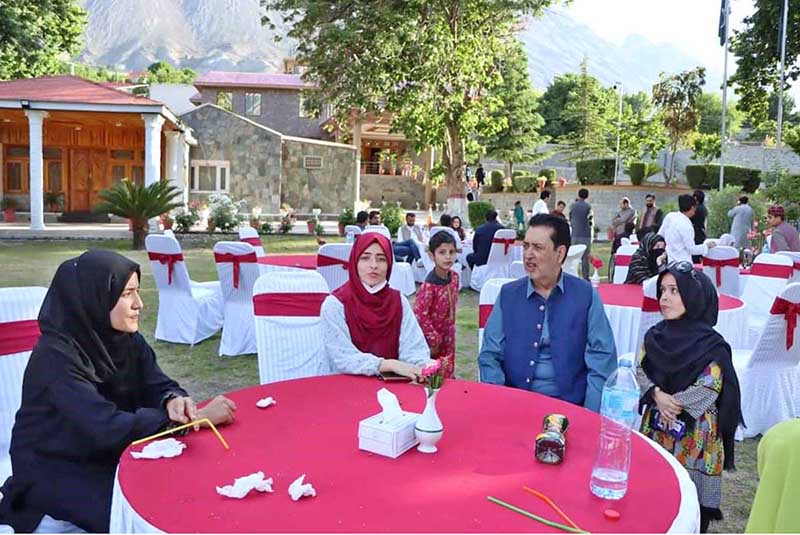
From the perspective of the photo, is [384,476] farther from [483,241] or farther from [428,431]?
[483,241]

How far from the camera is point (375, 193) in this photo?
3503 cm

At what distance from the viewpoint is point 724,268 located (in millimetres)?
7367

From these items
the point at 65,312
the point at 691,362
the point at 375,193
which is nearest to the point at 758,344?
the point at 691,362

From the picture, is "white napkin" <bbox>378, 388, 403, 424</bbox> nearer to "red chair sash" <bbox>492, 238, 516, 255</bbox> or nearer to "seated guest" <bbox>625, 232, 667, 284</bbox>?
"seated guest" <bbox>625, 232, 667, 284</bbox>

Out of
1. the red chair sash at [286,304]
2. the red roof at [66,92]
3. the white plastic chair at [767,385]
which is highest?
the red roof at [66,92]

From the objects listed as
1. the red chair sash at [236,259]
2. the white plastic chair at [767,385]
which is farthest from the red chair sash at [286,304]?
the white plastic chair at [767,385]

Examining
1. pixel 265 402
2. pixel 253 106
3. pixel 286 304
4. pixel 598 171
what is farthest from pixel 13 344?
pixel 253 106

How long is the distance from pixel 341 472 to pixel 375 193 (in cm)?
3344

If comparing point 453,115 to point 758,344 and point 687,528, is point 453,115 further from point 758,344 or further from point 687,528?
point 687,528

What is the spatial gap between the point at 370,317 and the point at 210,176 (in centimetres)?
2482

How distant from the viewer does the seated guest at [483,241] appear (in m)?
10.8

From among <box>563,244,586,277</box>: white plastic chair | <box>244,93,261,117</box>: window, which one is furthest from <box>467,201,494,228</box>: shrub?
<box>244,93,261,117</box>: window

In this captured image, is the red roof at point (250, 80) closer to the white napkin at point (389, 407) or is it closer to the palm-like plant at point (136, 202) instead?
the palm-like plant at point (136, 202)

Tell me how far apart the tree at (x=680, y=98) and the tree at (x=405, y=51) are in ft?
57.5
